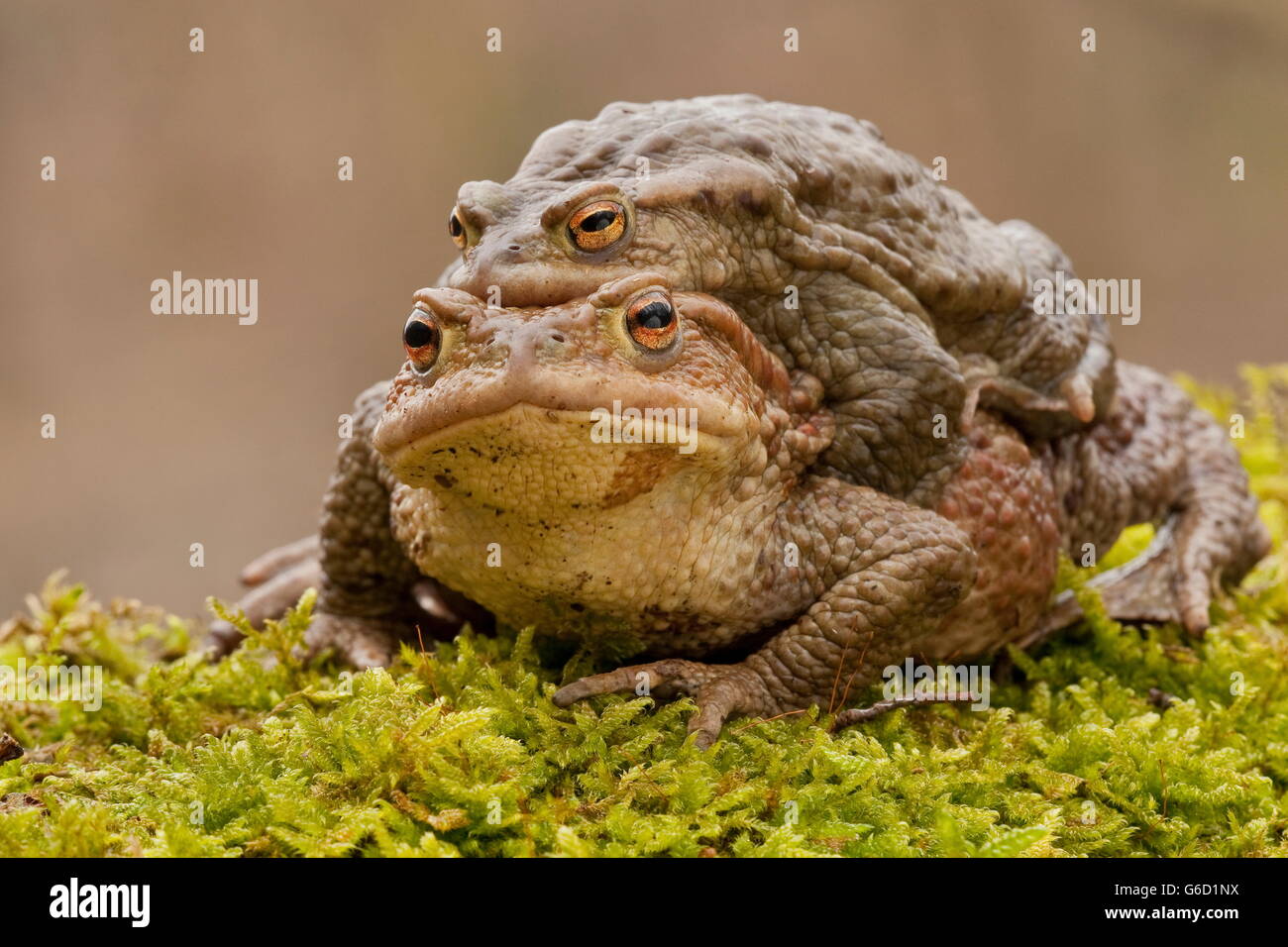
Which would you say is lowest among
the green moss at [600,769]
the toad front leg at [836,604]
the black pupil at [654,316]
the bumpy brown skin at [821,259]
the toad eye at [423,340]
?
the green moss at [600,769]

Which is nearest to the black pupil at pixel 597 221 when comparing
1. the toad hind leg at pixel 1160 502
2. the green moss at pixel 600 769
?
the green moss at pixel 600 769

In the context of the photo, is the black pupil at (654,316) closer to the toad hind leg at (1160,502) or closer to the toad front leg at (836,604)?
the toad front leg at (836,604)

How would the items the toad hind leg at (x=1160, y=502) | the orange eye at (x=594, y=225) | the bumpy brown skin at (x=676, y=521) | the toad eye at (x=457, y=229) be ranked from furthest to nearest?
the toad hind leg at (x=1160, y=502), the toad eye at (x=457, y=229), the orange eye at (x=594, y=225), the bumpy brown skin at (x=676, y=521)

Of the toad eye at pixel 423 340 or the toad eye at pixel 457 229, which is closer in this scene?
the toad eye at pixel 423 340

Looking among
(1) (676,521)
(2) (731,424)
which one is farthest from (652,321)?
(1) (676,521)

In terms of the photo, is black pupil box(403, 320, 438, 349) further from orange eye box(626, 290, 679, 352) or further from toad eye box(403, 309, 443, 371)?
orange eye box(626, 290, 679, 352)

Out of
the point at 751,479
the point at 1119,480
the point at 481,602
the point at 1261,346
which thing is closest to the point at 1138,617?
the point at 1119,480

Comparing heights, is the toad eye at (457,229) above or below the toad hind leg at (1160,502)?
above
